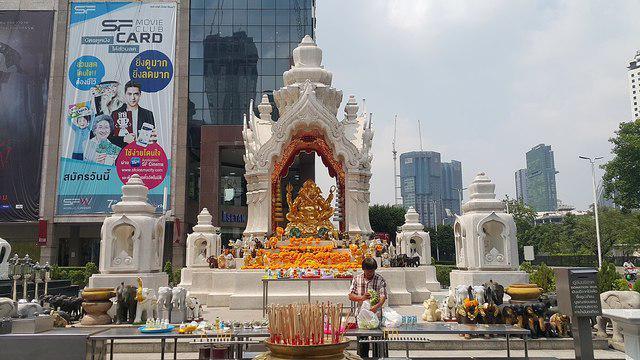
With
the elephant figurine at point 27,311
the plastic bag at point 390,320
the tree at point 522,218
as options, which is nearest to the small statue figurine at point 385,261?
the plastic bag at point 390,320

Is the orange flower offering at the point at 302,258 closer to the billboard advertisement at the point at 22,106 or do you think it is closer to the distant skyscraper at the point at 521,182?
the billboard advertisement at the point at 22,106

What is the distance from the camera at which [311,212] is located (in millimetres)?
18484

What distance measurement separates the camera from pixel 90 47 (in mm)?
36031

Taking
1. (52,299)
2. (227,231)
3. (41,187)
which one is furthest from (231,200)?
(52,299)

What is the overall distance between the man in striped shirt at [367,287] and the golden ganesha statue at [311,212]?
35.2 feet

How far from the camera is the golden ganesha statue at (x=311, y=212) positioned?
1806 centimetres

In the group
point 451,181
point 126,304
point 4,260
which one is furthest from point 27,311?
point 451,181

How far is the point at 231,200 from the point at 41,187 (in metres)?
15.5

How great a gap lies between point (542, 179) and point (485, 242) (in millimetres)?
123488

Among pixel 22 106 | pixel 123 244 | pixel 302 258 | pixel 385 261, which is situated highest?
pixel 22 106

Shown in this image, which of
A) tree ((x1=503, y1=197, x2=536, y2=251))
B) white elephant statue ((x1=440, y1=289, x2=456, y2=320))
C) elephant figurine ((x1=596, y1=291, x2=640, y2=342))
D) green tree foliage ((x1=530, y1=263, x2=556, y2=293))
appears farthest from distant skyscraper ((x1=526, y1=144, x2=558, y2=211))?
white elephant statue ((x1=440, y1=289, x2=456, y2=320))

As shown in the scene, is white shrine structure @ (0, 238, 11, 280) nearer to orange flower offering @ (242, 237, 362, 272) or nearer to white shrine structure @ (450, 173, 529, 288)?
orange flower offering @ (242, 237, 362, 272)

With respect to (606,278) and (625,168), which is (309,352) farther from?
(625,168)

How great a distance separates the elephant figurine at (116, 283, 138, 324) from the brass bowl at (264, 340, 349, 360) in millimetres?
9648
